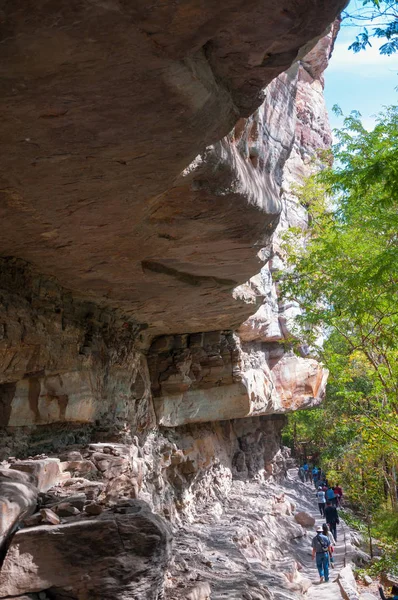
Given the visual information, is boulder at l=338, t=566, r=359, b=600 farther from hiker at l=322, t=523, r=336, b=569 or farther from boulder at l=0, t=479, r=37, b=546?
boulder at l=0, t=479, r=37, b=546

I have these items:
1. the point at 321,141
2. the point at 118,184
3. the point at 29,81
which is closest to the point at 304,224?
the point at 321,141

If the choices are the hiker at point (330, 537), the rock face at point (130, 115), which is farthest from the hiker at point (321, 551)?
the rock face at point (130, 115)

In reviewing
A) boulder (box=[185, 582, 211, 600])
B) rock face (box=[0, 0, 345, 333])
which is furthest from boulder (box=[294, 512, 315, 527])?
rock face (box=[0, 0, 345, 333])

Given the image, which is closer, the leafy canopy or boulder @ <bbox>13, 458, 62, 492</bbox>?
boulder @ <bbox>13, 458, 62, 492</bbox>

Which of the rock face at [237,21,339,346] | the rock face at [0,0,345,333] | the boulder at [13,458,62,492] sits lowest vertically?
the boulder at [13,458,62,492]

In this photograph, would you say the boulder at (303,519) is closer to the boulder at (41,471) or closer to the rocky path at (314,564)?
the rocky path at (314,564)

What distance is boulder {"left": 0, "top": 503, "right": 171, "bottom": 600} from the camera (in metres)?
4.01

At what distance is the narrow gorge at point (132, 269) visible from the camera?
3176mm

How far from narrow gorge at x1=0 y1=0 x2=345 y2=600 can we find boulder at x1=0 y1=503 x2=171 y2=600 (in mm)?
13

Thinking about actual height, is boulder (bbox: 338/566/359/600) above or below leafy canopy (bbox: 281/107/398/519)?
below

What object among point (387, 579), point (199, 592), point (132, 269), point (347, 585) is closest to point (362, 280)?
point (132, 269)

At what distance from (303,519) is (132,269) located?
13.2 metres

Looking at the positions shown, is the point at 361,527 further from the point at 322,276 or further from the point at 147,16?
the point at 147,16

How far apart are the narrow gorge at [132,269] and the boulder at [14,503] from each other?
0.07 feet
